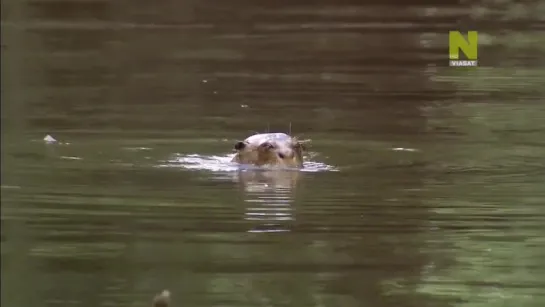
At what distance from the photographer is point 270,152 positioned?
2.30 metres

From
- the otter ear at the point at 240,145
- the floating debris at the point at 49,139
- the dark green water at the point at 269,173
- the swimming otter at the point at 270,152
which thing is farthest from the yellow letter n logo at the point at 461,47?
the floating debris at the point at 49,139

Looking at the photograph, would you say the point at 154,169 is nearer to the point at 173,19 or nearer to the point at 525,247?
the point at 525,247

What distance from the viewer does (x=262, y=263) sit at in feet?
4.63

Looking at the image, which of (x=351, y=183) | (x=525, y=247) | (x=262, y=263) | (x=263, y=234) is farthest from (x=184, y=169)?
(x=525, y=247)

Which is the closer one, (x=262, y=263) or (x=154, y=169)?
(x=262, y=263)

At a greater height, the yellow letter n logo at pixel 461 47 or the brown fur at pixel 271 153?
the yellow letter n logo at pixel 461 47

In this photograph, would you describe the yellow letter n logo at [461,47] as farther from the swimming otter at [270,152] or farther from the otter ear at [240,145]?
the otter ear at [240,145]

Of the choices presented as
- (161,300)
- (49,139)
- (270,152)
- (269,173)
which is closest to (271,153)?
(270,152)

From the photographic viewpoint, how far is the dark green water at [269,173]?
4.30 ft

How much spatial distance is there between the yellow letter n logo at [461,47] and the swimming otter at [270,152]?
1.71 feet

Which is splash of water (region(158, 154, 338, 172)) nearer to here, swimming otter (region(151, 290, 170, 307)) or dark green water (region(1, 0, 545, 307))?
dark green water (region(1, 0, 545, 307))

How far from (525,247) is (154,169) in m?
0.92

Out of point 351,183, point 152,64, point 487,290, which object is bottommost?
point 487,290

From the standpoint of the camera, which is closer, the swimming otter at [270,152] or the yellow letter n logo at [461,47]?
the swimming otter at [270,152]
